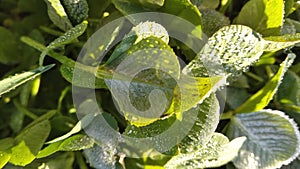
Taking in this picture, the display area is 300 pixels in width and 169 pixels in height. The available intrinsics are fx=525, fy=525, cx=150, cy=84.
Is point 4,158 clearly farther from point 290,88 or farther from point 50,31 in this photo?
point 290,88

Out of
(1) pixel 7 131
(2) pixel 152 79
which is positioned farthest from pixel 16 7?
(2) pixel 152 79

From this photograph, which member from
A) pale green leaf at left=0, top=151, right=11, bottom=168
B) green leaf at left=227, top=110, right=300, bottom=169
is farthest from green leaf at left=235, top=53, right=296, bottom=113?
pale green leaf at left=0, top=151, right=11, bottom=168

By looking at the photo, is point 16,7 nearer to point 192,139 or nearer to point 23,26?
point 23,26

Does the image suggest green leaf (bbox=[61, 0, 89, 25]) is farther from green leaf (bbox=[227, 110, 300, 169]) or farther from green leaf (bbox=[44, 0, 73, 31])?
green leaf (bbox=[227, 110, 300, 169])

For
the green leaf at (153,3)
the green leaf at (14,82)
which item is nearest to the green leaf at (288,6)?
the green leaf at (153,3)

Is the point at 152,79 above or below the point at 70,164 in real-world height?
above

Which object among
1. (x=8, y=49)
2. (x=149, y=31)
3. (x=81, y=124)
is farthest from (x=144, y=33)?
(x=8, y=49)

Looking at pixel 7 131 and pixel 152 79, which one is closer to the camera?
pixel 152 79
